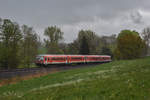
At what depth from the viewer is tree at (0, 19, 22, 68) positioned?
26.1 metres

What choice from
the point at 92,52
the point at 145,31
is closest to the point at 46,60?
the point at 92,52

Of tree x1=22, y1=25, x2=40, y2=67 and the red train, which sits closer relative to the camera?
the red train

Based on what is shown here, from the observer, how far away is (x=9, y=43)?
101 feet

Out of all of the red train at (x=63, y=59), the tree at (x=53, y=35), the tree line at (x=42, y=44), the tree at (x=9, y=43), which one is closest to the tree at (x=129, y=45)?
the tree line at (x=42, y=44)

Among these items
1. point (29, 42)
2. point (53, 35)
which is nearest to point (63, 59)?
point (29, 42)

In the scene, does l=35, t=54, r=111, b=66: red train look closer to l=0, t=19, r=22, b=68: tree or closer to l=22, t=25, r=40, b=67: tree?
l=0, t=19, r=22, b=68: tree

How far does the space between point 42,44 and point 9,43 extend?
952 inches

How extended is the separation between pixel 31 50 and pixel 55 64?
10509mm

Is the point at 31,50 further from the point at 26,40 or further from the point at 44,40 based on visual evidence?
the point at 44,40

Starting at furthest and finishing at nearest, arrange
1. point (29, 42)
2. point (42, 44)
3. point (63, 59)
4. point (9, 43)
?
1. point (42, 44)
2. point (29, 42)
3. point (63, 59)
4. point (9, 43)

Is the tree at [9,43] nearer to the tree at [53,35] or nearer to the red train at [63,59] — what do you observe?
the red train at [63,59]

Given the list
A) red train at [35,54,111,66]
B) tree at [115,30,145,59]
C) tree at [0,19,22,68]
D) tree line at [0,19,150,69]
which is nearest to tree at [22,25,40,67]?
tree line at [0,19,150,69]

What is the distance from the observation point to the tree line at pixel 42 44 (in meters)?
28.4

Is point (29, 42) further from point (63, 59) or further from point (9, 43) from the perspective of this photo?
point (63, 59)
